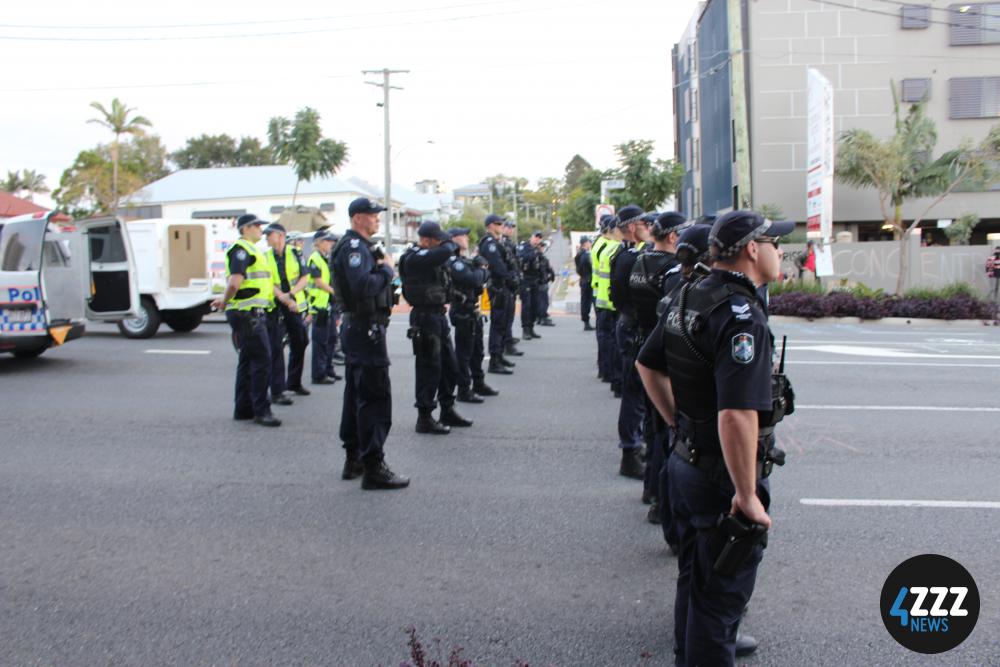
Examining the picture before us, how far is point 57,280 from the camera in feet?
39.3

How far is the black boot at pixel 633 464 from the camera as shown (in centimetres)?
631

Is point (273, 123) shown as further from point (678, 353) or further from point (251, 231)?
point (678, 353)

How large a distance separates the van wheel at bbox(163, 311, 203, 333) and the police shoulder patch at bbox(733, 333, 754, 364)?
14625 mm

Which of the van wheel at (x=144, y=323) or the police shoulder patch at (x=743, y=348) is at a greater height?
the police shoulder patch at (x=743, y=348)

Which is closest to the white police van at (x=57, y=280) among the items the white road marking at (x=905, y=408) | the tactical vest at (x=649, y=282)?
the tactical vest at (x=649, y=282)

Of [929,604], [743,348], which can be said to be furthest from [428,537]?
[743,348]

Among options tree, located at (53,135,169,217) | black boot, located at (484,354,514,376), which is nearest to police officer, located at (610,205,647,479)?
black boot, located at (484,354,514,376)

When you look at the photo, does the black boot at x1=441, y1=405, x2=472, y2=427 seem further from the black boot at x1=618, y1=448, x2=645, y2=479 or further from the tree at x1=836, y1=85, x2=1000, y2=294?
the tree at x1=836, y1=85, x2=1000, y2=294

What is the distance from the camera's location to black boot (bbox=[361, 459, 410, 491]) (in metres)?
6.16

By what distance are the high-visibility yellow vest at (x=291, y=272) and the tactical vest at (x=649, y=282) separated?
4602 millimetres

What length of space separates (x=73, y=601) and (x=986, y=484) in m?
5.66

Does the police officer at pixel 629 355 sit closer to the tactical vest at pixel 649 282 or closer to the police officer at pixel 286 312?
the tactical vest at pixel 649 282

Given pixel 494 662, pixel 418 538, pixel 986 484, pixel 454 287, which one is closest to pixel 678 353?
pixel 494 662

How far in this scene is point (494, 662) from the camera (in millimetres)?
3691
